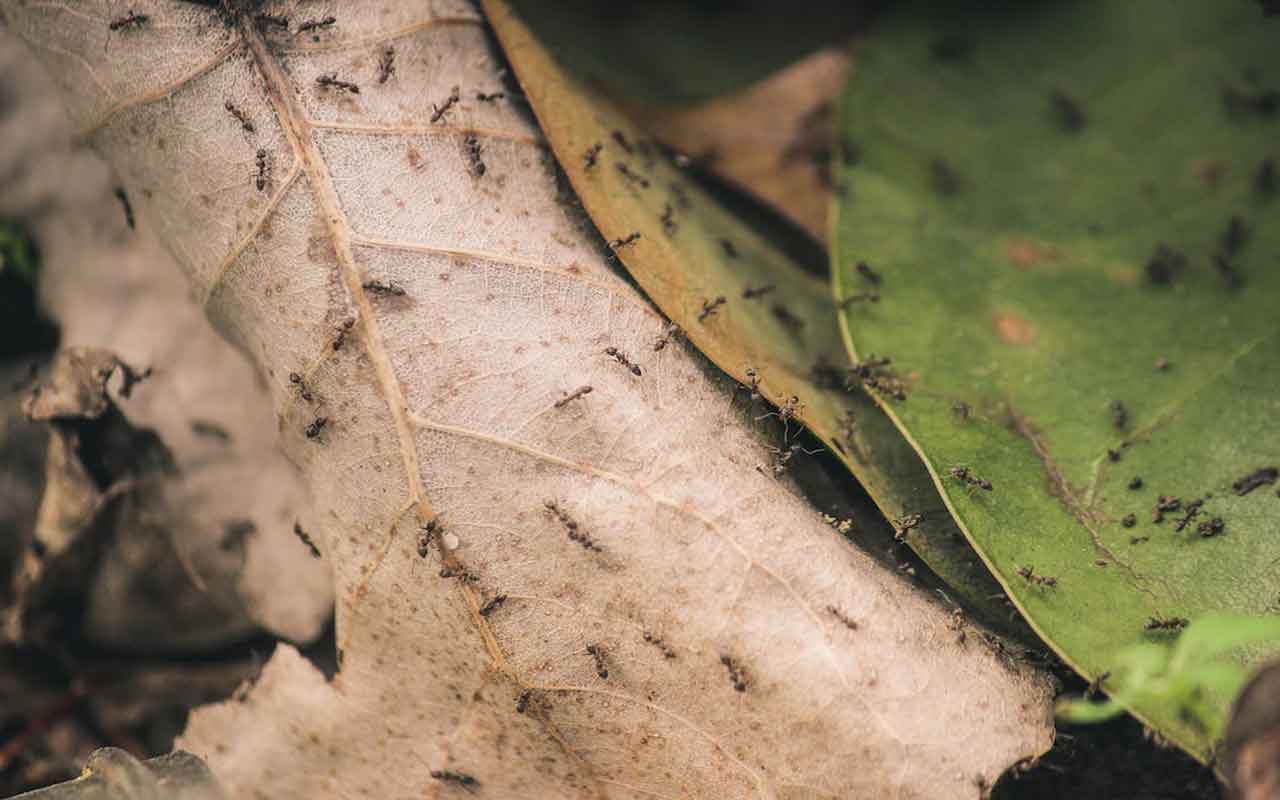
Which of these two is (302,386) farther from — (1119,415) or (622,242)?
(1119,415)

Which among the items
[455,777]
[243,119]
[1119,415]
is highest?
[243,119]

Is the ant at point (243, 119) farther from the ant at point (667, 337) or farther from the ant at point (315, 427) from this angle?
the ant at point (667, 337)

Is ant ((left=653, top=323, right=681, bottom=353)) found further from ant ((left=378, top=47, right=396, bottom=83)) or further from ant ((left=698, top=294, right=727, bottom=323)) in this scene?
ant ((left=378, top=47, right=396, bottom=83))

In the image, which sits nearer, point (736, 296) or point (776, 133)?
point (736, 296)

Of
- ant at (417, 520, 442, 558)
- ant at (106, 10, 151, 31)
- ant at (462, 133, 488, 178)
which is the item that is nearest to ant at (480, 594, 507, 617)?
ant at (417, 520, 442, 558)

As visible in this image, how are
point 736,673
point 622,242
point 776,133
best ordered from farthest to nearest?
point 776,133
point 622,242
point 736,673

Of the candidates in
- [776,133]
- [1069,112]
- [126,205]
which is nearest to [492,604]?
[126,205]
